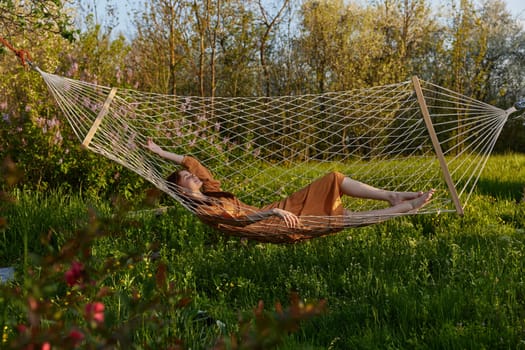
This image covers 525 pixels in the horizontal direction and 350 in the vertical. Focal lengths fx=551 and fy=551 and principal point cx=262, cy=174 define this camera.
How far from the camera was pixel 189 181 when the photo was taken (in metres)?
2.98

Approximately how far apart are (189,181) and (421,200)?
1209 mm

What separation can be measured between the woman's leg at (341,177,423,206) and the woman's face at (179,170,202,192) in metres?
0.78

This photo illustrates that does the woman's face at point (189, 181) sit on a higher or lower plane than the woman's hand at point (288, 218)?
higher

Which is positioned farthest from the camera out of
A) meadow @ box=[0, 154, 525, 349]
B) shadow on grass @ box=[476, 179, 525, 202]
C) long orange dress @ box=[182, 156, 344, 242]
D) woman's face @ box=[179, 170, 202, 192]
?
shadow on grass @ box=[476, 179, 525, 202]

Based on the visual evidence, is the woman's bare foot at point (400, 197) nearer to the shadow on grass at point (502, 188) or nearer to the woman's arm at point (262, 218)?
the woman's arm at point (262, 218)

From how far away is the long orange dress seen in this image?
2.41m

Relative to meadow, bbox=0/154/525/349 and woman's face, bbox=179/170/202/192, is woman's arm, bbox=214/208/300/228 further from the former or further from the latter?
woman's face, bbox=179/170/202/192

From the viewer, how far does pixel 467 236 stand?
2840mm

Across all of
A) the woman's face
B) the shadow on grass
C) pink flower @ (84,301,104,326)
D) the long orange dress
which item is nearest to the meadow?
pink flower @ (84,301,104,326)

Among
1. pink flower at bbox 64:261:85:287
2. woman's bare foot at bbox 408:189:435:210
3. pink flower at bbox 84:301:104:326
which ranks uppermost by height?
pink flower at bbox 64:261:85:287

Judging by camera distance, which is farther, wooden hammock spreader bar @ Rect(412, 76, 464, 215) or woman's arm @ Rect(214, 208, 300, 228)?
wooden hammock spreader bar @ Rect(412, 76, 464, 215)

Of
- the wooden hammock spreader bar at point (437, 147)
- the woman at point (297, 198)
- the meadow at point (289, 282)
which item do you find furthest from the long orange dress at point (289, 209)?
the wooden hammock spreader bar at point (437, 147)

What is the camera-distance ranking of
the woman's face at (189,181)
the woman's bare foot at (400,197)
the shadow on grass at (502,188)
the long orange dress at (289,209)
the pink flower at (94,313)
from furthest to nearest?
the shadow on grass at (502,188) → the woman's face at (189,181) → the woman's bare foot at (400,197) → the long orange dress at (289,209) → the pink flower at (94,313)

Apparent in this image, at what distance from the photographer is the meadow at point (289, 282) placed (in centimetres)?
84
